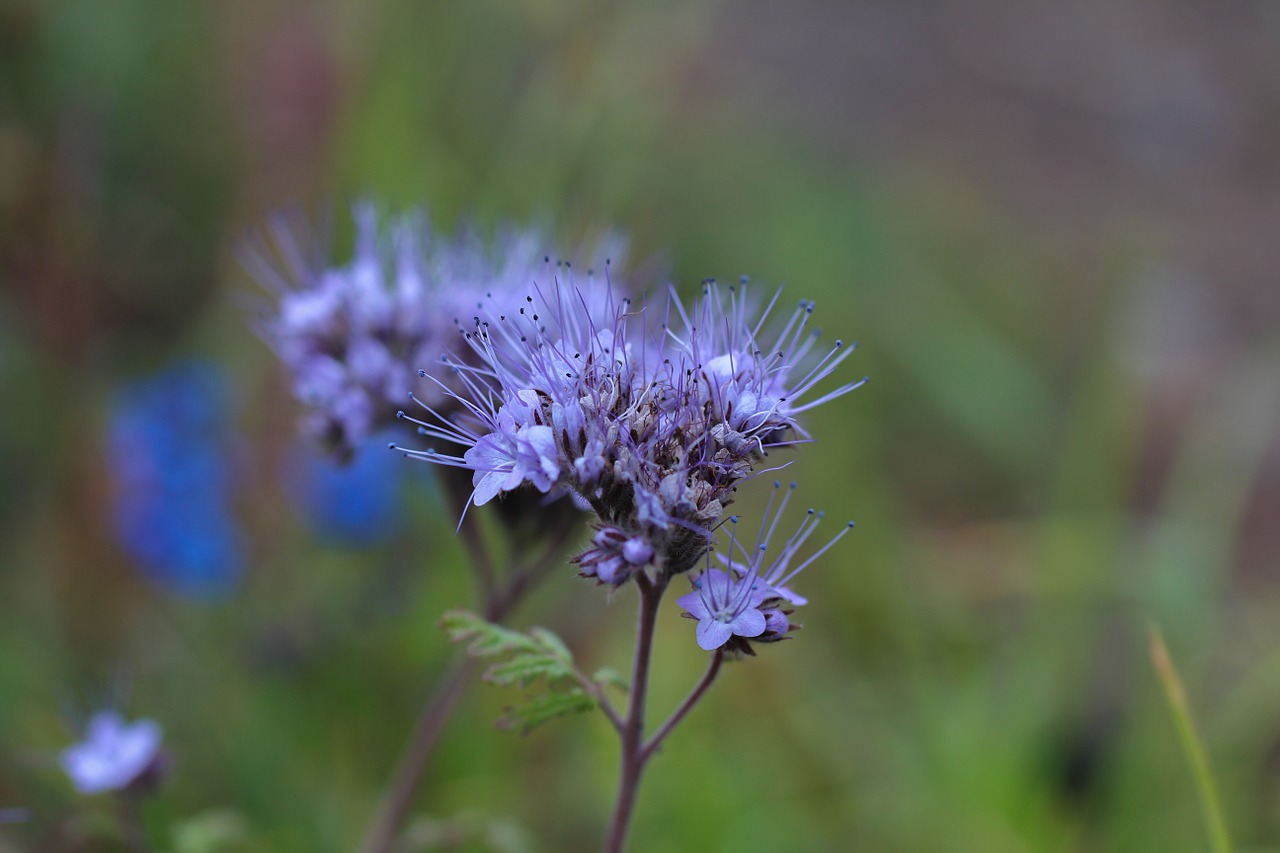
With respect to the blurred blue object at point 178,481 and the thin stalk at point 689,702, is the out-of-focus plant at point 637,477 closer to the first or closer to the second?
the thin stalk at point 689,702

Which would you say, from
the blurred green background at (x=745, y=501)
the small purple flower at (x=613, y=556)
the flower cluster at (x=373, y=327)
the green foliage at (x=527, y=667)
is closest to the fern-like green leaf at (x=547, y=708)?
the green foliage at (x=527, y=667)

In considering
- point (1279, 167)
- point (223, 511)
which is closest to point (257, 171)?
point (223, 511)

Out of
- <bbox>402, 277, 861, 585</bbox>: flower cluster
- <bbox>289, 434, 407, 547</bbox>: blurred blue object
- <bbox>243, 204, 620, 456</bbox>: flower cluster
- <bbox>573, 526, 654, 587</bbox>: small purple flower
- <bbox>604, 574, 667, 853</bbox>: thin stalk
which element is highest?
<bbox>289, 434, 407, 547</bbox>: blurred blue object

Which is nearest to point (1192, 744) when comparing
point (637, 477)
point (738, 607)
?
point (738, 607)

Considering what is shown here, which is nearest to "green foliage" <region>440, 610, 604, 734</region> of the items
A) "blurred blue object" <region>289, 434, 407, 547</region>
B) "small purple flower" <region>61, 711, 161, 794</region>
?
"small purple flower" <region>61, 711, 161, 794</region>

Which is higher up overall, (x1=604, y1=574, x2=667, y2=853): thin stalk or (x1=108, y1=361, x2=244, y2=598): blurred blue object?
(x1=108, y1=361, x2=244, y2=598): blurred blue object

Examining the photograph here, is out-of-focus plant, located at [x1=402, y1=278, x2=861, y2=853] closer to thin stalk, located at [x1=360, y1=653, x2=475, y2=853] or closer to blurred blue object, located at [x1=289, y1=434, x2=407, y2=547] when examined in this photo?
thin stalk, located at [x1=360, y1=653, x2=475, y2=853]

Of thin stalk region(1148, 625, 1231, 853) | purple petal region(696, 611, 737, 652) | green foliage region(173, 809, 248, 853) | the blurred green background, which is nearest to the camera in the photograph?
purple petal region(696, 611, 737, 652)

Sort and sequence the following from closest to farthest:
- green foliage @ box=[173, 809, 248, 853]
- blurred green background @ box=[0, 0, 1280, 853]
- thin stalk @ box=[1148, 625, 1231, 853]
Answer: green foliage @ box=[173, 809, 248, 853]
thin stalk @ box=[1148, 625, 1231, 853]
blurred green background @ box=[0, 0, 1280, 853]

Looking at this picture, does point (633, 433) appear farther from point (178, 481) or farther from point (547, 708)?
point (178, 481)
